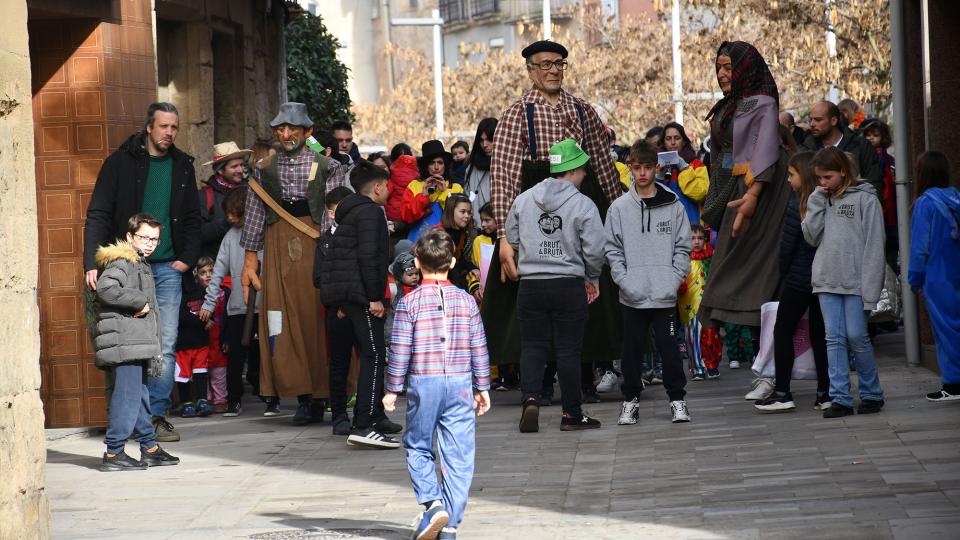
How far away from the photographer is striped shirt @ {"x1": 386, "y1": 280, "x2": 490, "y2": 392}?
7781mm

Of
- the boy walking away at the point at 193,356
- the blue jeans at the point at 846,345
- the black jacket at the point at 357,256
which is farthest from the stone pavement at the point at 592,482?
the boy walking away at the point at 193,356

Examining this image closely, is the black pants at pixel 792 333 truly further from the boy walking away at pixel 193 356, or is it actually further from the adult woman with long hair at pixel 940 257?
the boy walking away at pixel 193 356

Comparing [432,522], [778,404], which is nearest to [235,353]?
[778,404]

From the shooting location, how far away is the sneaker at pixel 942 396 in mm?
10836

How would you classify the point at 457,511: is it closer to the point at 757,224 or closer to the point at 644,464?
the point at 644,464

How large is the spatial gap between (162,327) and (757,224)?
4032 mm

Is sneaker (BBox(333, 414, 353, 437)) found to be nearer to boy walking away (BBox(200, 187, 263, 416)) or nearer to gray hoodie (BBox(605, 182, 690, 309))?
boy walking away (BBox(200, 187, 263, 416))

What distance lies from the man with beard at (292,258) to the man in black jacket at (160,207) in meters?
0.86

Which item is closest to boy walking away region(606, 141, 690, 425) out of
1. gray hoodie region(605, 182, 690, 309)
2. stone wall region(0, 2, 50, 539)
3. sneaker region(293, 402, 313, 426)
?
gray hoodie region(605, 182, 690, 309)

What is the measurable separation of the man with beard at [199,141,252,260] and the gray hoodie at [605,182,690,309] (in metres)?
3.74

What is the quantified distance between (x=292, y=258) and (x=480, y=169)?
9.26 feet

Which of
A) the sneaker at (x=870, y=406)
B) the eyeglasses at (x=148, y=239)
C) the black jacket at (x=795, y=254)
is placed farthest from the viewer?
the black jacket at (x=795, y=254)

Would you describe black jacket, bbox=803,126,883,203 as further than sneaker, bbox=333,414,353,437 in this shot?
Yes

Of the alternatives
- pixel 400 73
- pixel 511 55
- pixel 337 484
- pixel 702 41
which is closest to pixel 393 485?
pixel 337 484
